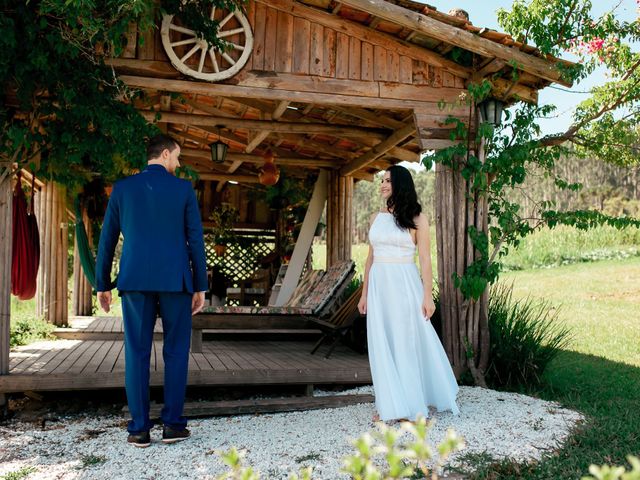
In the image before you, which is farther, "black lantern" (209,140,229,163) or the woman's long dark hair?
"black lantern" (209,140,229,163)

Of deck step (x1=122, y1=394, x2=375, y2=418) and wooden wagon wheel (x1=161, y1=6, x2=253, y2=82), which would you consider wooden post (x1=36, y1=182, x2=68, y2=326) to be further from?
deck step (x1=122, y1=394, x2=375, y2=418)

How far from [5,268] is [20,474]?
1.88 meters

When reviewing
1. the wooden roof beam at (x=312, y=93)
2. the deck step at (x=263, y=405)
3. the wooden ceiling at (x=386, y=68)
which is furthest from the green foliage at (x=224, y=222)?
the deck step at (x=263, y=405)

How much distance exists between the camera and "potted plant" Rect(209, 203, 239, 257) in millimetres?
11094

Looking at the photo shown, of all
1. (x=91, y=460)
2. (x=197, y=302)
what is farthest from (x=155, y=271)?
(x=91, y=460)

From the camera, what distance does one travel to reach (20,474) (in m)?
3.24

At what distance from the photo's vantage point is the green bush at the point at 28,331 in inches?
272

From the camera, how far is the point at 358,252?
66.8ft

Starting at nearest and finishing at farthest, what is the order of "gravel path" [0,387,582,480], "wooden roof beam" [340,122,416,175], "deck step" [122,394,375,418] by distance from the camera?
1. "gravel path" [0,387,582,480]
2. "deck step" [122,394,375,418]
3. "wooden roof beam" [340,122,416,175]

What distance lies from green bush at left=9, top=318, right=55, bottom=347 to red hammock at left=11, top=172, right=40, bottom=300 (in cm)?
84

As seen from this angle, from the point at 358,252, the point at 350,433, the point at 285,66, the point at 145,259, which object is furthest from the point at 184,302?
the point at 358,252

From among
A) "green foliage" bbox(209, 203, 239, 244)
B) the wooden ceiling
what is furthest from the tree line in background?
the wooden ceiling

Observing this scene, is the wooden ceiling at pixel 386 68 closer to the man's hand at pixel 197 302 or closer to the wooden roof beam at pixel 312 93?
the wooden roof beam at pixel 312 93

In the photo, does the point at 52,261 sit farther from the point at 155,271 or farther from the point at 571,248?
the point at 571,248
